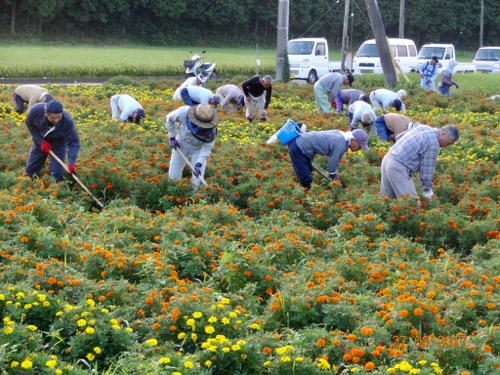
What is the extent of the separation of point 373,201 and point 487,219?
1267 millimetres

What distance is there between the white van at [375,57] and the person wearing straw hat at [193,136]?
22586mm

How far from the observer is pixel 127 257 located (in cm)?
748

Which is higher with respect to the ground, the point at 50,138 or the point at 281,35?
the point at 281,35

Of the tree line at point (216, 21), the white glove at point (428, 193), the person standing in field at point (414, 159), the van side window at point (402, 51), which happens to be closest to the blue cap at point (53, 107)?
the person standing in field at point (414, 159)

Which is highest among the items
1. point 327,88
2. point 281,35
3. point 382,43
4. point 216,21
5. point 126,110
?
point 216,21

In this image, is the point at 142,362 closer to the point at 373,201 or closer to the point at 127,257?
the point at 127,257

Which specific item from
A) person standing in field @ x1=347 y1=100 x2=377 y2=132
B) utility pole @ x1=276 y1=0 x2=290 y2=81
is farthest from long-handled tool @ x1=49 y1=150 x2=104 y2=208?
utility pole @ x1=276 y1=0 x2=290 y2=81

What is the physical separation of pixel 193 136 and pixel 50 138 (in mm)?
1838

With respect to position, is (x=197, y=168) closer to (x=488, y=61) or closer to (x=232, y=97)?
(x=232, y=97)

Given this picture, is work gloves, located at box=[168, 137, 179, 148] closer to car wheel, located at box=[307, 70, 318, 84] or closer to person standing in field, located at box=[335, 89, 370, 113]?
person standing in field, located at box=[335, 89, 370, 113]

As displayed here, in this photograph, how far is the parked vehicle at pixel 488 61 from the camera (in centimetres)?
4203

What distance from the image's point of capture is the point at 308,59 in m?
35.5

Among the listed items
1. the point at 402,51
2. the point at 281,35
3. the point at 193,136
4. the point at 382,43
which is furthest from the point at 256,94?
the point at 402,51

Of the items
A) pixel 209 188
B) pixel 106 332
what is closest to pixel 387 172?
pixel 209 188
